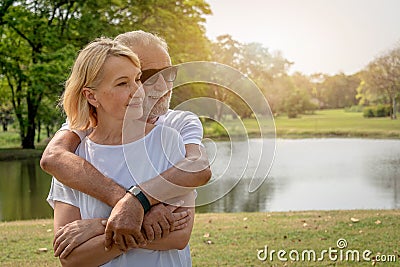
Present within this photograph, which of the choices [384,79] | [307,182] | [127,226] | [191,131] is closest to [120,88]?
[191,131]

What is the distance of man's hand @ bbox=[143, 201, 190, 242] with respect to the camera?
115cm

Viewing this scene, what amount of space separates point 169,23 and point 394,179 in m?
5.32

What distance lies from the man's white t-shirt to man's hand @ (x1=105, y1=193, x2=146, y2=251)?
18 centimetres

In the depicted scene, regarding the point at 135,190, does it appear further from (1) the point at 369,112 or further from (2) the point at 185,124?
(1) the point at 369,112

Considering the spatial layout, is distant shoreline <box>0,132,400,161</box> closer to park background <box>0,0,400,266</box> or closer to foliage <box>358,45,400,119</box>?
park background <box>0,0,400,266</box>

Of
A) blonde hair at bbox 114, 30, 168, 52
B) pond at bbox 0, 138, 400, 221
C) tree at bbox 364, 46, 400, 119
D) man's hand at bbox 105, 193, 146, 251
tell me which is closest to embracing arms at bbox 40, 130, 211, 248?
man's hand at bbox 105, 193, 146, 251

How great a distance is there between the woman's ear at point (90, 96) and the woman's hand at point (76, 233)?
0.80 ft

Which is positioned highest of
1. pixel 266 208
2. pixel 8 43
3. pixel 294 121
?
pixel 8 43

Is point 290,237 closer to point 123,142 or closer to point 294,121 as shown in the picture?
point 123,142

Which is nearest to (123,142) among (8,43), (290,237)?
(290,237)

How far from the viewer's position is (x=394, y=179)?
31.4 feet

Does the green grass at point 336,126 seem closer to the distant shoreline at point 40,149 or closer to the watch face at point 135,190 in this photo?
the distant shoreline at point 40,149

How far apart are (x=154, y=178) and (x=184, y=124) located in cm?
16

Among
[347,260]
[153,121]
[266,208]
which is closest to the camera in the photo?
[153,121]
